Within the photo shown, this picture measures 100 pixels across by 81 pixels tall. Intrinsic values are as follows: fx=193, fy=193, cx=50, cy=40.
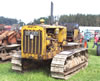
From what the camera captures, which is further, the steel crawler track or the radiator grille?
the radiator grille

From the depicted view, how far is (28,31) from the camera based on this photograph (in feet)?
24.3

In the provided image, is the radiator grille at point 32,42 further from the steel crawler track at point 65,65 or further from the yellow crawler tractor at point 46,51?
the steel crawler track at point 65,65

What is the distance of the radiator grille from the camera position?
718cm

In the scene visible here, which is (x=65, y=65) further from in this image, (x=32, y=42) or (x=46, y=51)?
(x=32, y=42)

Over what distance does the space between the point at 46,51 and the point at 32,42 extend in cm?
63

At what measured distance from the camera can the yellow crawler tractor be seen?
23.3ft

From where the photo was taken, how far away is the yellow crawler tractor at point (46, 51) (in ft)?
23.3

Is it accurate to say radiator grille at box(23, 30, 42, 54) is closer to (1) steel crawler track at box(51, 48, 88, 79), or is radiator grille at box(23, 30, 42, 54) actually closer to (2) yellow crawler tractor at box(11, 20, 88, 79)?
(2) yellow crawler tractor at box(11, 20, 88, 79)

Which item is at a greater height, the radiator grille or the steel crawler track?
the radiator grille

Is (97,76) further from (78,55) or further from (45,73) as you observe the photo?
(45,73)

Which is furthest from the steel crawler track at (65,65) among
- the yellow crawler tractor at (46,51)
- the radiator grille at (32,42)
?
the radiator grille at (32,42)

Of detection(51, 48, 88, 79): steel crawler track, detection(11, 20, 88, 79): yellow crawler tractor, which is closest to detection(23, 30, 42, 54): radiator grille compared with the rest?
detection(11, 20, 88, 79): yellow crawler tractor

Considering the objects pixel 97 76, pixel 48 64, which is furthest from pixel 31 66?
pixel 97 76

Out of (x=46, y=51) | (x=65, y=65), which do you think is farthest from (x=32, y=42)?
(x=65, y=65)
